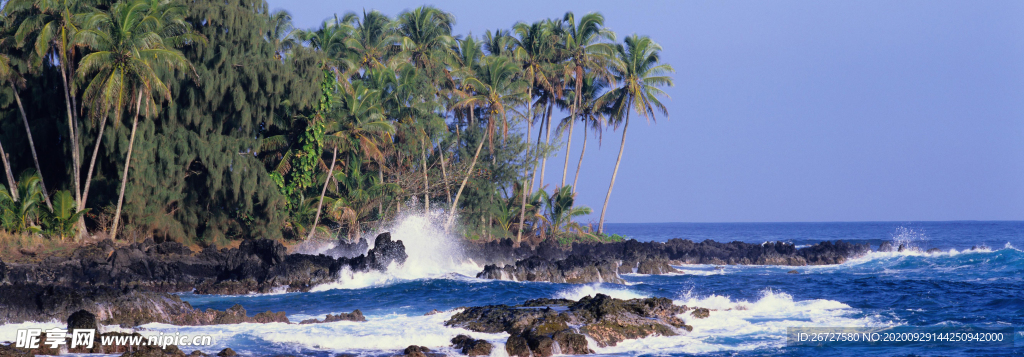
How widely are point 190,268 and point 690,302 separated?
1601 centimetres

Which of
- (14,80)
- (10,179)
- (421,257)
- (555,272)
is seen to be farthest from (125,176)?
(555,272)

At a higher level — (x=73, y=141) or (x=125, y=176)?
(x=73, y=141)

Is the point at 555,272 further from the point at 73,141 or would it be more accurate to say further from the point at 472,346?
the point at 73,141

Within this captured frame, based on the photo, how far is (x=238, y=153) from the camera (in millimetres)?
30203

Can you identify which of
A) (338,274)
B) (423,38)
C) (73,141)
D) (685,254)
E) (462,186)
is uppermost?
(423,38)

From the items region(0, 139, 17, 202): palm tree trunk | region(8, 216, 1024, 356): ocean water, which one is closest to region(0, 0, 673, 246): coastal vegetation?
region(0, 139, 17, 202): palm tree trunk

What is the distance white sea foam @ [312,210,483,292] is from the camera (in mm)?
24834

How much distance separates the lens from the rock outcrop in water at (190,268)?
22.1 metres

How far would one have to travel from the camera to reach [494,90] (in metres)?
38.9

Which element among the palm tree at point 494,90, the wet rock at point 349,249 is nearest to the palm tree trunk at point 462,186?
the palm tree at point 494,90

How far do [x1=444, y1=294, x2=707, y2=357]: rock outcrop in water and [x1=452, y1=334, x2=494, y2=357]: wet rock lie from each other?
1.08ft

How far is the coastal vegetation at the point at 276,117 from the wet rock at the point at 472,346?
17701 millimetres

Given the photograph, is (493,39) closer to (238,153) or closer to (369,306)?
(238,153)

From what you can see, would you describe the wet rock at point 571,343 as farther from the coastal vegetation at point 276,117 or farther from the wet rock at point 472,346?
the coastal vegetation at point 276,117
